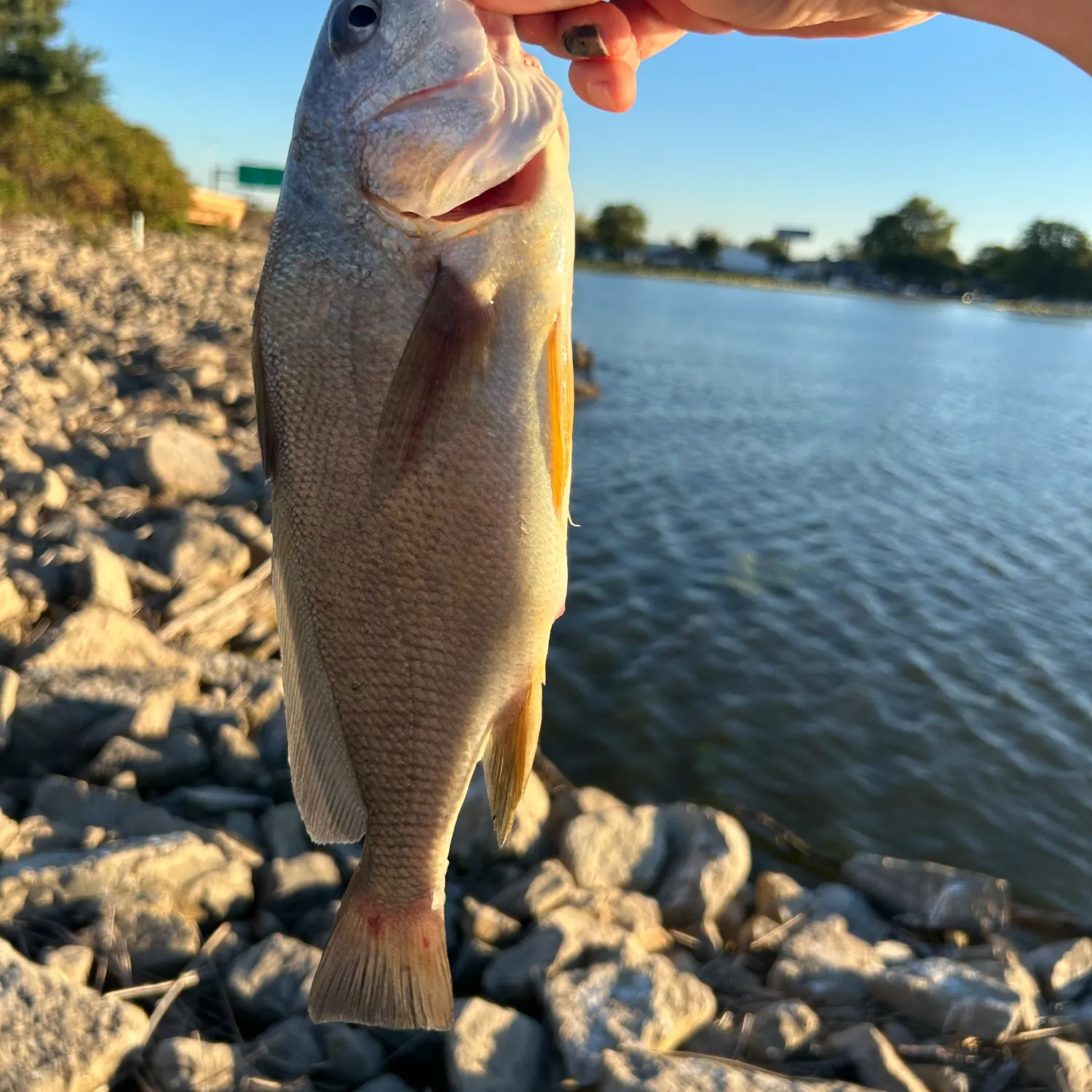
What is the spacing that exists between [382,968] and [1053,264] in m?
121

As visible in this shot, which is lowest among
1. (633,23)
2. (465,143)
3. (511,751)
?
(511,751)

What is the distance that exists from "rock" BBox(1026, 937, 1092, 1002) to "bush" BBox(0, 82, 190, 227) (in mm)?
24259

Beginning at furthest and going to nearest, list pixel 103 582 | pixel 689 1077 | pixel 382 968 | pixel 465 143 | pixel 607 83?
1. pixel 103 582
2. pixel 689 1077
3. pixel 607 83
4. pixel 382 968
5. pixel 465 143

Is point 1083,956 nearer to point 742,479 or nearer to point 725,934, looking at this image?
point 725,934

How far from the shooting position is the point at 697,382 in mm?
21328

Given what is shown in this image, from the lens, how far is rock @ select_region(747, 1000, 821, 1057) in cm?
313

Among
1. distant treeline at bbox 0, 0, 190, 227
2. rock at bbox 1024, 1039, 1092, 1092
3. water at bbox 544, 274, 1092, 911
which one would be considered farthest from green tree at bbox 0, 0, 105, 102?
rock at bbox 1024, 1039, 1092, 1092

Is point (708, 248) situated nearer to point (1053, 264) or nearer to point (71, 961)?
point (1053, 264)

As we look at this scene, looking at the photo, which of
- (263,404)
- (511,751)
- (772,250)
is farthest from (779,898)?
(772,250)

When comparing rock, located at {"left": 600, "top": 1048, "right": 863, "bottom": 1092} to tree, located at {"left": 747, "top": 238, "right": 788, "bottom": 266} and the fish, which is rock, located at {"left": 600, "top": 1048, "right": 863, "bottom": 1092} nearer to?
the fish

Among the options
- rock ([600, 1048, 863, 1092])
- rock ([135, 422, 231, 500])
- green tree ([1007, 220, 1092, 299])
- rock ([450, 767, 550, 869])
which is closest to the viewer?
rock ([600, 1048, 863, 1092])

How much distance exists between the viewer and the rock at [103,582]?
16.2 feet

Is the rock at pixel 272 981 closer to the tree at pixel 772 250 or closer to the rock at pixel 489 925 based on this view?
the rock at pixel 489 925

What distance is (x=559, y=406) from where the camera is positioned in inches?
75.5
